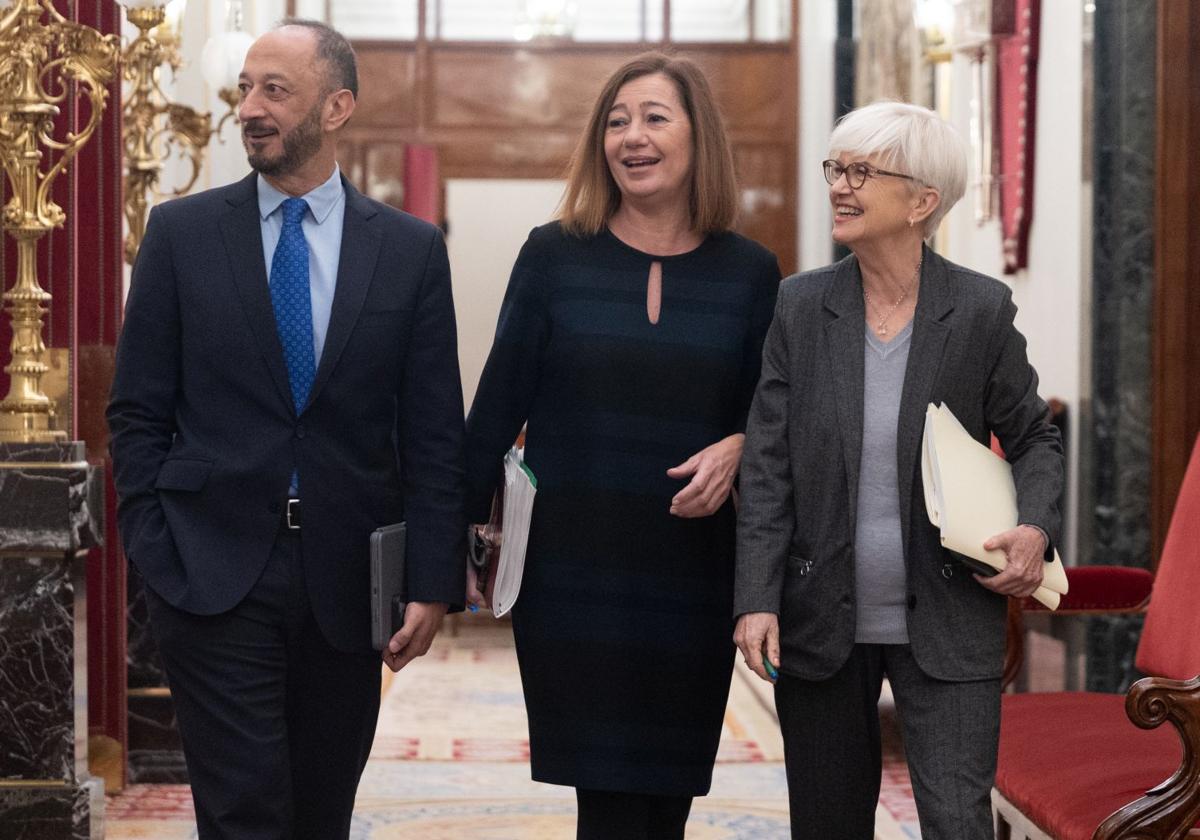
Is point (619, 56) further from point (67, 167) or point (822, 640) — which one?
point (822, 640)

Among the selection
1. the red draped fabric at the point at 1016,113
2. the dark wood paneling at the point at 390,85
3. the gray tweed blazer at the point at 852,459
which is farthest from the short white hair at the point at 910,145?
the dark wood paneling at the point at 390,85

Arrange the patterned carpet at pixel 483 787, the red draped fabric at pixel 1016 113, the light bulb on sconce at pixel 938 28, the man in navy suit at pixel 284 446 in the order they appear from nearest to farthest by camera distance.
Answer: the man in navy suit at pixel 284 446 < the patterned carpet at pixel 483 787 < the red draped fabric at pixel 1016 113 < the light bulb on sconce at pixel 938 28

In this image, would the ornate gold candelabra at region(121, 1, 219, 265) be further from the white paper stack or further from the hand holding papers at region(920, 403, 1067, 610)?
the hand holding papers at region(920, 403, 1067, 610)

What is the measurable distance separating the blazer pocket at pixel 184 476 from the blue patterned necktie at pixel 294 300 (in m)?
0.19

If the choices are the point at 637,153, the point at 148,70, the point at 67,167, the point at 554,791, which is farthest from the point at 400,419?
the point at 148,70

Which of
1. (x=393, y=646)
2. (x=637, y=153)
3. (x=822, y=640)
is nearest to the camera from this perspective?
(x=822, y=640)

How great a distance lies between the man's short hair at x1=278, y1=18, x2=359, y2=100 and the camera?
2994 millimetres

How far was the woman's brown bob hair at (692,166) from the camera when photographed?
331cm

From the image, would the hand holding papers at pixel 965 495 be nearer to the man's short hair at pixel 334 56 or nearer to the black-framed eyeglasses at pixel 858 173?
the black-framed eyeglasses at pixel 858 173

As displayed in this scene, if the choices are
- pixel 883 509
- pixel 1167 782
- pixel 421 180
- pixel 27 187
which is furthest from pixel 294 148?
pixel 421 180

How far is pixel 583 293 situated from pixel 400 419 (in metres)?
0.44

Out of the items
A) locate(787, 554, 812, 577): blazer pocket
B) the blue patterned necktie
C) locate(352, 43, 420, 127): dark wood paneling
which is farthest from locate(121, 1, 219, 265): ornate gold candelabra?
locate(352, 43, 420, 127): dark wood paneling

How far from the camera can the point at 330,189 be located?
10.1 feet

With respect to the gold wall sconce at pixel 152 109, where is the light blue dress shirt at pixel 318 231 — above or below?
below
